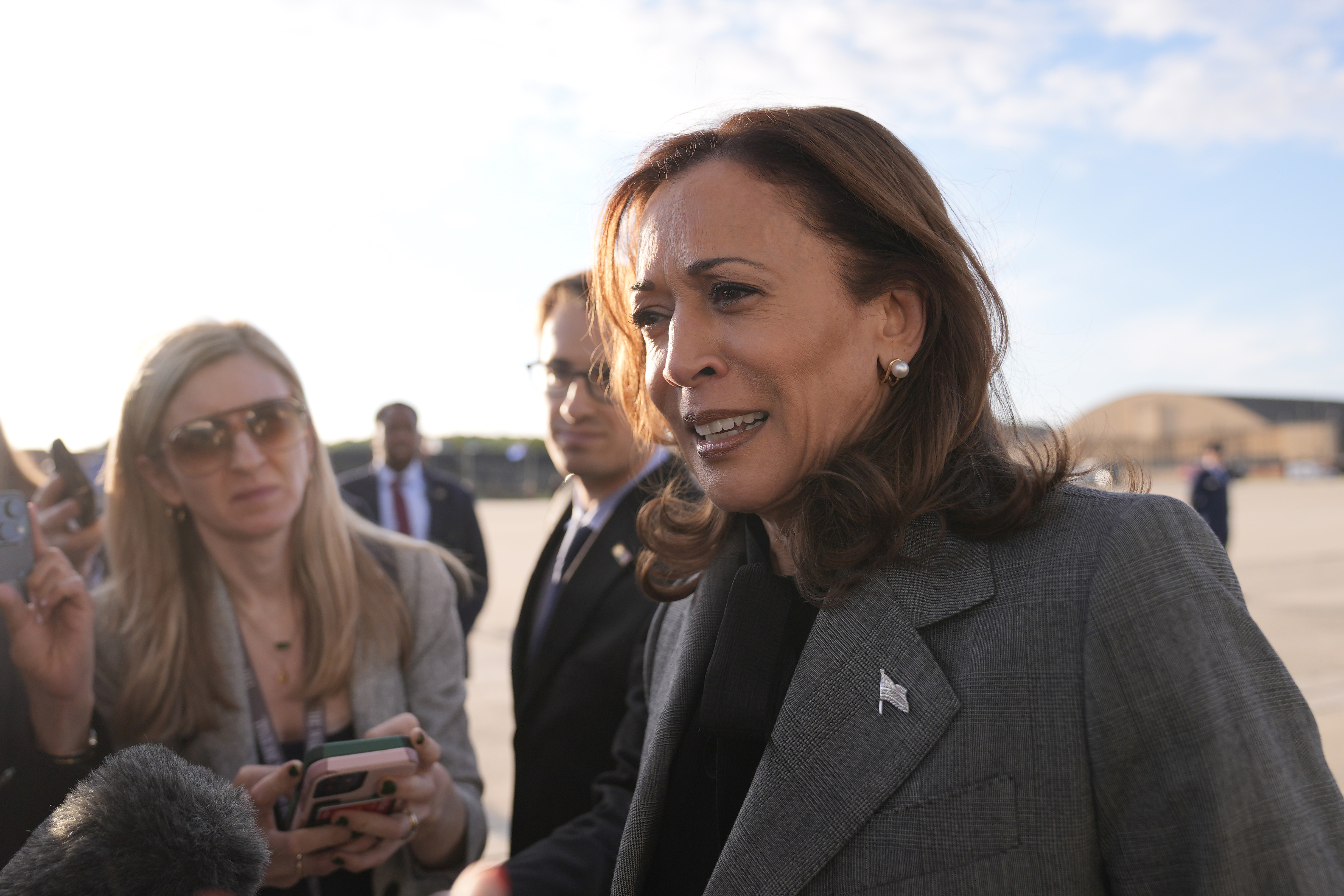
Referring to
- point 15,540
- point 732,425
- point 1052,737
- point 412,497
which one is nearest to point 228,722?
point 15,540

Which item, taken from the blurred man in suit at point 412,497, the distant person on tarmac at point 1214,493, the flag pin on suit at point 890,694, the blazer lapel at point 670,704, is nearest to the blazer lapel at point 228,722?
the blazer lapel at point 670,704

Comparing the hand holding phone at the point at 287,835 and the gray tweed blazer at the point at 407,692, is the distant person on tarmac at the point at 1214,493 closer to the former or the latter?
the gray tweed blazer at the point at 407,692

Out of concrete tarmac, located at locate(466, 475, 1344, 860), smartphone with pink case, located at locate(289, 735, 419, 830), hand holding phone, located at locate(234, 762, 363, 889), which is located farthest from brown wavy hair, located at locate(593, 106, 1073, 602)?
hand holding phone, located at locate(234, 762, 363, 889)

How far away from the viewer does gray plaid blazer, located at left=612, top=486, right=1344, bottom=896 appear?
113 centimetres

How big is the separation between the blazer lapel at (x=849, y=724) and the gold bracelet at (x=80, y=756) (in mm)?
1576

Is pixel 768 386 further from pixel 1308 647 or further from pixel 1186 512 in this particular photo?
pixel 1308 647

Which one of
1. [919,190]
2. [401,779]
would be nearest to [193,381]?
[401,779]

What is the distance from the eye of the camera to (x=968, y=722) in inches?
51.7

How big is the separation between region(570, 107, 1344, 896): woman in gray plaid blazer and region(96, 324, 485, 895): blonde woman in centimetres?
103

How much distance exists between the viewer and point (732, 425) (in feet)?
5.24

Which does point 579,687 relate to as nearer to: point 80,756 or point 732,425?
point 80,756

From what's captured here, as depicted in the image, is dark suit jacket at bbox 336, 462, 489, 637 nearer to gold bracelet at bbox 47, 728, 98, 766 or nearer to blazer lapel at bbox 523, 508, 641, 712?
blazer lapel at bbox 523, 508, 641, 712

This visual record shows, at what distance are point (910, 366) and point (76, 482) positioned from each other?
2226 millimetres

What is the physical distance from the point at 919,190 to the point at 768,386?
45cm
